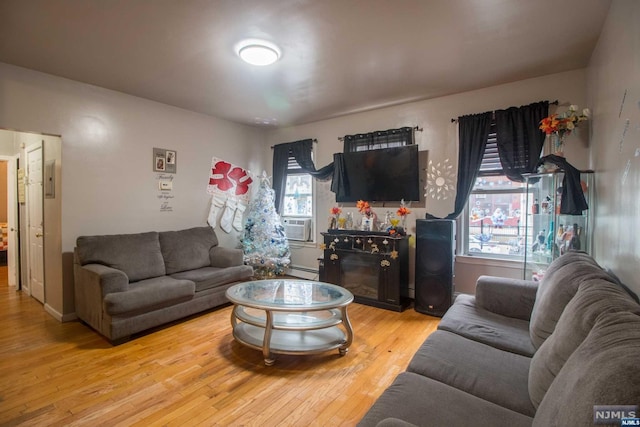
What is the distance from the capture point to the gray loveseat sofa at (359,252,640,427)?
0.80 m

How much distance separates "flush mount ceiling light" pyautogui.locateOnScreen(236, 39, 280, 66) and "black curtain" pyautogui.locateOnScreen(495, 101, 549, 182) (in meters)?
2.52

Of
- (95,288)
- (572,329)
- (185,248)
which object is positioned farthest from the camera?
(185,248)

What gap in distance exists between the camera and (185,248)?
4.00 meters

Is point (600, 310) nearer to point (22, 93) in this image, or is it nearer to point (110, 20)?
point (110, 20)

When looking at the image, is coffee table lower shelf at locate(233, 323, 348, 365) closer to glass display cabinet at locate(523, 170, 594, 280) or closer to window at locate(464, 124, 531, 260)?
glass display cabinet at locate(523, 170, 594, 280)

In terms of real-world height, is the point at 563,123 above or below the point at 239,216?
above

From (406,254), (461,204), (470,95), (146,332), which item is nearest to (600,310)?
(461,204)

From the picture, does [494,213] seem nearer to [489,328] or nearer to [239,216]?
[489,328]

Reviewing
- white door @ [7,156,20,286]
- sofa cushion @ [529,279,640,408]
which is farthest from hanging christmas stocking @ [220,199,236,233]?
sofa cushion @ [529,279,640,408]

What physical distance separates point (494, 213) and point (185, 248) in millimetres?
3872

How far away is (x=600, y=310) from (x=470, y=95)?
3.16 m

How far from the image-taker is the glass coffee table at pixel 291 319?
2494mm

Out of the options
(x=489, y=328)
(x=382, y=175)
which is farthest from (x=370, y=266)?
(x=489, y=328)

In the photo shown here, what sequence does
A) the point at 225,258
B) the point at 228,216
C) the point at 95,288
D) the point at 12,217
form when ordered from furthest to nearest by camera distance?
the point at 228,216 → the point at 12,217 → the point at 225,258 → the point at 95,288
